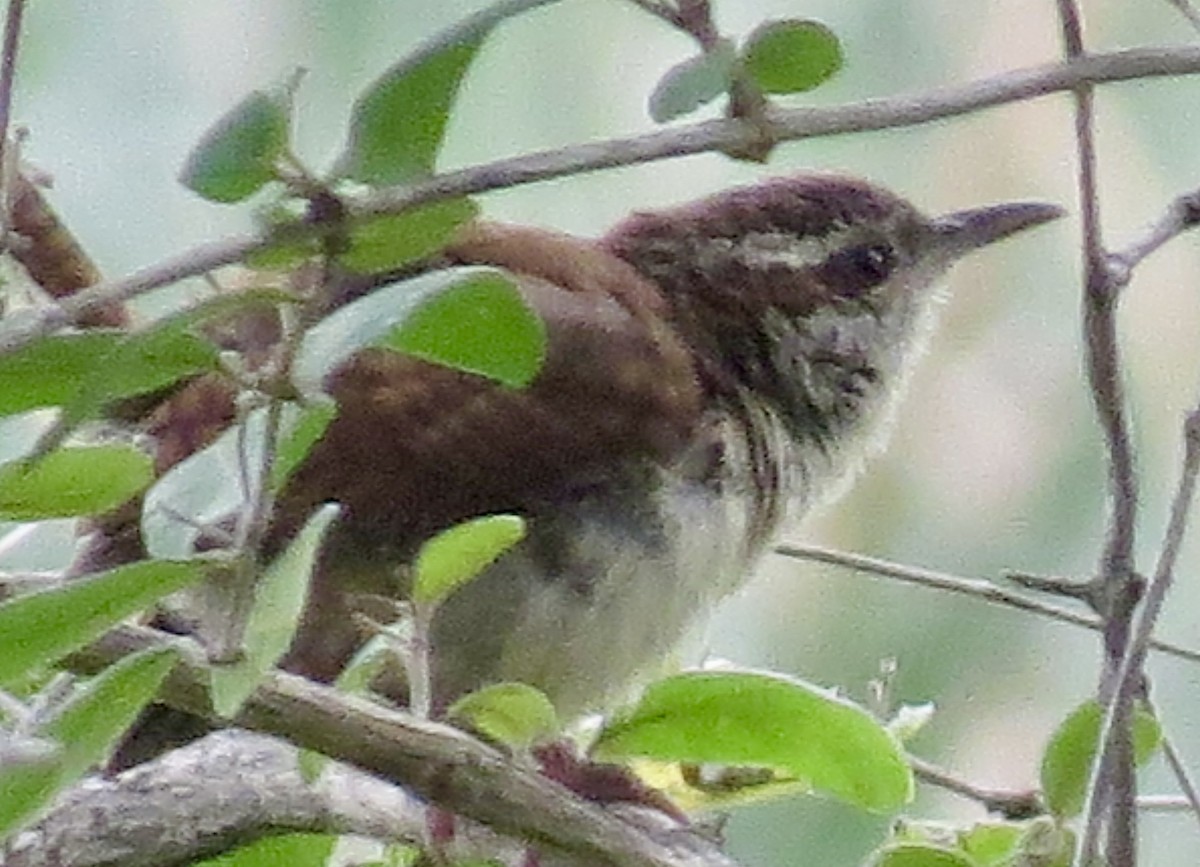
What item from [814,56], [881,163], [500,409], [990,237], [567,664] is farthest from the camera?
[881,163]

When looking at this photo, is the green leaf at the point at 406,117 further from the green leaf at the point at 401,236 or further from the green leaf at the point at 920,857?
the green leaf at the point at 920,857

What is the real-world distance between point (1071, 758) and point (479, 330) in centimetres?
38

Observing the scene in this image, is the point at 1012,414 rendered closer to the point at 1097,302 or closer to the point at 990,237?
the point at 990,237

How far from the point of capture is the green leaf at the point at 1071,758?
1.00 metres

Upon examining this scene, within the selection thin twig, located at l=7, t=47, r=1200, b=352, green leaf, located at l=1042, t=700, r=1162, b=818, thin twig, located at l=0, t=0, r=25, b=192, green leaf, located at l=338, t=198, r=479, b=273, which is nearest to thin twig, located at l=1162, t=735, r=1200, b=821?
green leaf, located at l=1042, t=700, r=1162, b=818

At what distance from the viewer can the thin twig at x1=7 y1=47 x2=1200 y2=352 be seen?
76 cm

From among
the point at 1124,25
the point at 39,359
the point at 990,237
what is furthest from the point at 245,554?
the point at 1124,25

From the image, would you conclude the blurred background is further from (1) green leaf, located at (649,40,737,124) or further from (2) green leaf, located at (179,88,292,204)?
(2) green leaf, located at (179,88,292,204)

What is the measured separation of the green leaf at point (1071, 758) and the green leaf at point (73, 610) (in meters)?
0.42

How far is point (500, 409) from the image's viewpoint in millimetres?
1328

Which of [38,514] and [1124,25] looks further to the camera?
[1124,25]

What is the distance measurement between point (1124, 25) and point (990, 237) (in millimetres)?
392

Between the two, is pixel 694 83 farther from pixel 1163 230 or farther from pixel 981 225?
pixel 981 225

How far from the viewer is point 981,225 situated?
6.02ft
